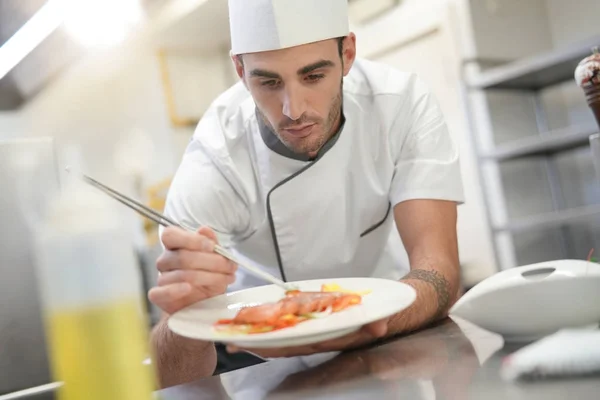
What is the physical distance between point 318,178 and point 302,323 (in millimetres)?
797

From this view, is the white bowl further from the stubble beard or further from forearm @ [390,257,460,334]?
the stubble beard

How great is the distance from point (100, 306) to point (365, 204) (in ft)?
3.96

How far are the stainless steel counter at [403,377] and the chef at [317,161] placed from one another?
1.29 feet

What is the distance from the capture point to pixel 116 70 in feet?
20.1

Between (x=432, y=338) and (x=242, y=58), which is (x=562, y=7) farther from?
(x=432, y=338)

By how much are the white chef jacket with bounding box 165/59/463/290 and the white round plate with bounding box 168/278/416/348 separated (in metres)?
0.58

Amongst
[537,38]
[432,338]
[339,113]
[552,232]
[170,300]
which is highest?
[537,38]

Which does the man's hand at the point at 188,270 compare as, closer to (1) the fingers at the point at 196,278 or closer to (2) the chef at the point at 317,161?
(1) the fingers at the point at 196,278

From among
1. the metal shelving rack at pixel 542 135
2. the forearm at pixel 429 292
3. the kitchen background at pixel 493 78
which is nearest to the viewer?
the forearm at pixel 429 292

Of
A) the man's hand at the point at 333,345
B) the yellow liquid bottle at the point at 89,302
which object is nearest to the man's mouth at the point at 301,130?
the man's hand at the point at 333,345

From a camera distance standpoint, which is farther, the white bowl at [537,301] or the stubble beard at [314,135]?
the stubble beard at [314,135]

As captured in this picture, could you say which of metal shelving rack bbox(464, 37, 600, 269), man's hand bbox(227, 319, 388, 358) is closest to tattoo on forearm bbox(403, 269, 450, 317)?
man's hand bbox(227, 319, 388, 358)

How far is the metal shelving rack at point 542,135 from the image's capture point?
11.1 feet

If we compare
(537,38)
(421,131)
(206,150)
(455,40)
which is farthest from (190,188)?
(537,38)
